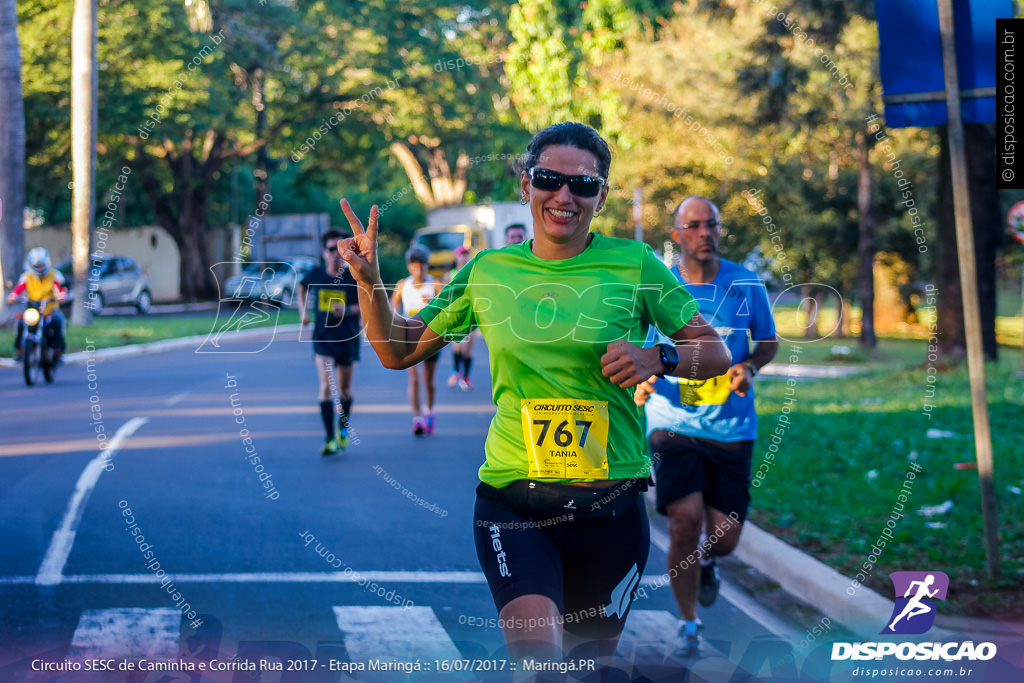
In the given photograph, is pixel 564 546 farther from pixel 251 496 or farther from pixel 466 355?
pixel 466 355

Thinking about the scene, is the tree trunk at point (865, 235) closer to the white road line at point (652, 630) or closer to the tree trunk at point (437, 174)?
the tree trunk at point (437, 174)

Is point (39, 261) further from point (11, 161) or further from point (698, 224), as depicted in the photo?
point (698, 224)

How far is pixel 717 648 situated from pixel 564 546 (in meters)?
2.13

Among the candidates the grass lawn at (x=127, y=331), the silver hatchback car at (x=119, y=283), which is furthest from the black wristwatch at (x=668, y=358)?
the silver hatchback car at (x=119, y=283)

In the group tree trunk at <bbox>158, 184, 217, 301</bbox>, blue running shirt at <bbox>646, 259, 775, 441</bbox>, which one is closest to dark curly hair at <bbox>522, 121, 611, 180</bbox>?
blue running shirt at <bbox>646, 259, 775, 441</bbox>

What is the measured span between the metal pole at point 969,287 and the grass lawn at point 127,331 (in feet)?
50.9

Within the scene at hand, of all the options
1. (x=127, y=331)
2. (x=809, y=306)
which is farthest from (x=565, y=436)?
(x=127, y=331)

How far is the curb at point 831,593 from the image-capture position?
5.48 m

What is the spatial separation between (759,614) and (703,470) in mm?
1000

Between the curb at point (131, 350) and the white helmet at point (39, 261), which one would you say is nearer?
the white helmet at point (39, 261)

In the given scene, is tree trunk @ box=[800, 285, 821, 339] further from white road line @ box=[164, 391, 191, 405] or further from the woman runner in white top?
white road line @ box=[164, 391, 191, 405]

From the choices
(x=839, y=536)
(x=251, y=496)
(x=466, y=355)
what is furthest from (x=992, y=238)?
(x=251, y=496)

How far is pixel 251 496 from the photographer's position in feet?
28.3

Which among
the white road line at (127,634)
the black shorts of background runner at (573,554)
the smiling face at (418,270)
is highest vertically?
the smiling face at (418,270)
